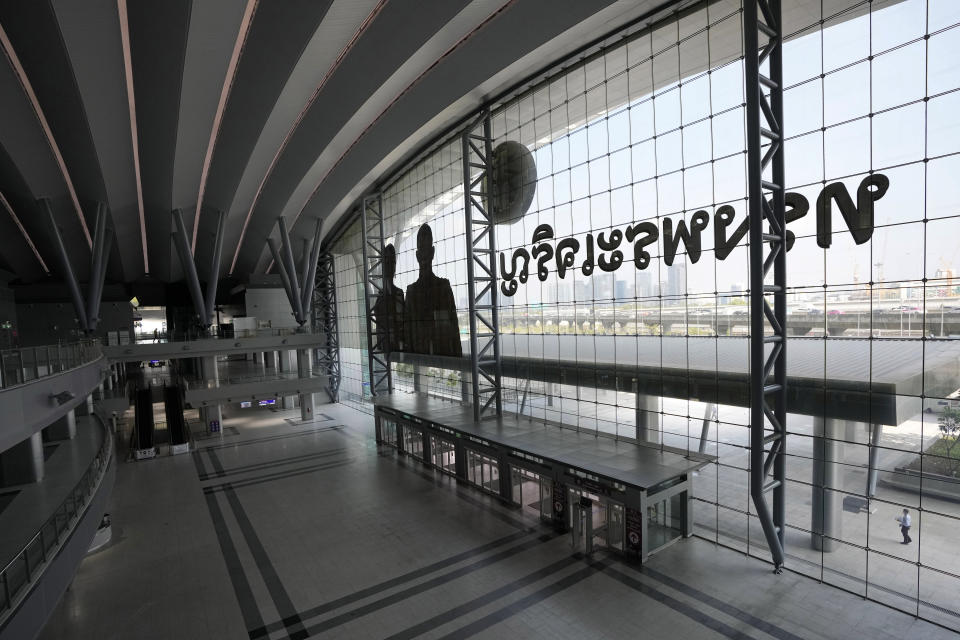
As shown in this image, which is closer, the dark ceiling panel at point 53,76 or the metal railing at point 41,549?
the metal railing at point 41,549

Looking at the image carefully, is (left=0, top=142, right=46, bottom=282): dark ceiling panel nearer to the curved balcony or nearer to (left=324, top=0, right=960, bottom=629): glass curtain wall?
the curved balcony

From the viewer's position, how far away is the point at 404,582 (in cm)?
999

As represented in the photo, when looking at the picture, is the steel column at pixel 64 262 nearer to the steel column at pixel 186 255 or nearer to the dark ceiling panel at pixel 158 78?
the dark ceiling panel at pixel 158 78

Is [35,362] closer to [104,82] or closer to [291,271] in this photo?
[104,82]

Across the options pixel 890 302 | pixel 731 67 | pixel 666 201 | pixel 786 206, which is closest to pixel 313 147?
pixel 666 201

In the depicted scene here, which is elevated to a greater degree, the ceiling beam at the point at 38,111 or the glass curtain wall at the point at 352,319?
the ceiling beam at the point at 38,111

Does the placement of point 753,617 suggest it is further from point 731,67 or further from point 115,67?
point 115,67

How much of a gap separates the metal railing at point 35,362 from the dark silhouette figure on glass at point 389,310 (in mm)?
14117

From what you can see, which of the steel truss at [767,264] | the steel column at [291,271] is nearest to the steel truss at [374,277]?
the steel column at [291,271]

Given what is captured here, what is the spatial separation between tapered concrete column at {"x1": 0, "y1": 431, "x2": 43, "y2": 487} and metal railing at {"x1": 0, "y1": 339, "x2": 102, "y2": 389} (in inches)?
90.3

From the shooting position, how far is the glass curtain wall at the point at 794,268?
8.17 meters

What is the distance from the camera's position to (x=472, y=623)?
857 centimetres

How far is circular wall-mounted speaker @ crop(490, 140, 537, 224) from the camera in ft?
53.1

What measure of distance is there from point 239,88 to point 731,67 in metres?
12.2
